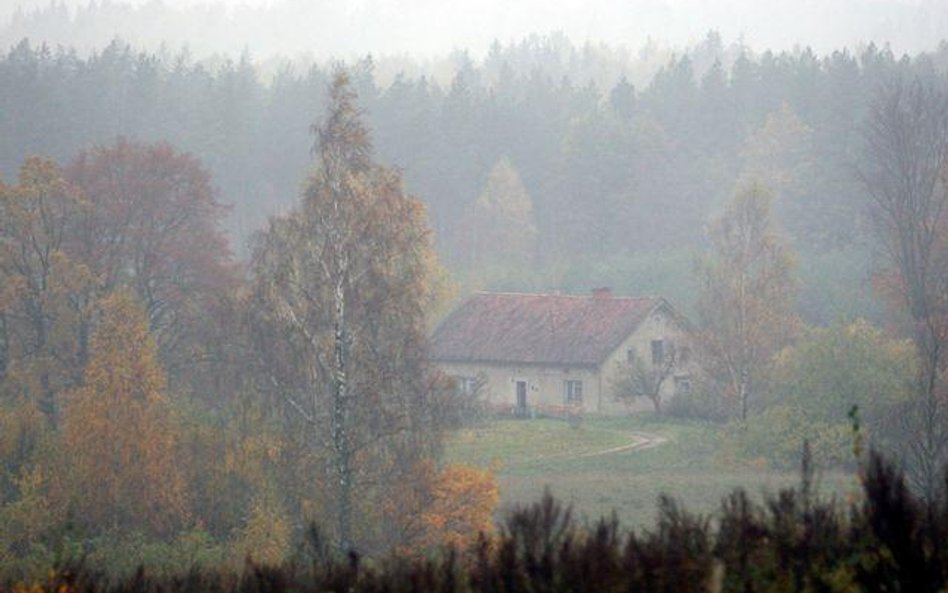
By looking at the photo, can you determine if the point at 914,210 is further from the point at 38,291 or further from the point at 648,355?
the point at 38,291

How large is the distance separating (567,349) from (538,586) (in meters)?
48.3

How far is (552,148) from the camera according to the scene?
9262cm

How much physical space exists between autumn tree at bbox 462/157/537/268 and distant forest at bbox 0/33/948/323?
0.11 meters

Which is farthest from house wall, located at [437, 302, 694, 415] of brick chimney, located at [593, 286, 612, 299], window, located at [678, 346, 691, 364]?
brick chimney, located at [593, 286, 612, 299]

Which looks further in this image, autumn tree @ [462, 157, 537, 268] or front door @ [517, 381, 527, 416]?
autumn tree @ [462, 157, 537, 268]

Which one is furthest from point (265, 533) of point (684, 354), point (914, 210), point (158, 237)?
point (684, 354)

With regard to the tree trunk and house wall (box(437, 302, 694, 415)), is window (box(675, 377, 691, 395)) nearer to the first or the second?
house wall (box(437, 302, 694, 415))

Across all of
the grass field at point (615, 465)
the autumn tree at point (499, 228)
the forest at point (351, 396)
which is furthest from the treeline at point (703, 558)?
the autumn tree at point (499, 228)

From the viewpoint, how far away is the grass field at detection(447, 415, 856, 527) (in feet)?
108

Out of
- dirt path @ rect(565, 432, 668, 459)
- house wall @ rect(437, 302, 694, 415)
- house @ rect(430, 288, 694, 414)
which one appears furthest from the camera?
house @ rect(430, 288, 694, 414)

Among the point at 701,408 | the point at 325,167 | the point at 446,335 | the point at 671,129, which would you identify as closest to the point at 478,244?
the point at 671,129

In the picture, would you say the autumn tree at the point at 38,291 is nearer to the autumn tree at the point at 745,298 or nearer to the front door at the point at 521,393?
the autumn tree at the point at 745,298

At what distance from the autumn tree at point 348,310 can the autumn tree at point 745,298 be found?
20.9m

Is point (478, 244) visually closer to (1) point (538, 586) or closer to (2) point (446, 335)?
(2) point (446, 335)
